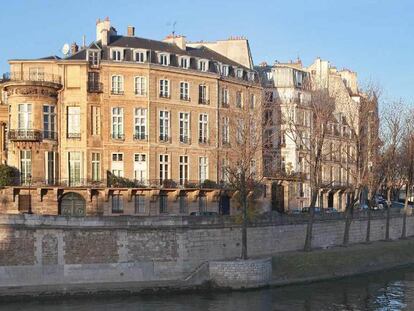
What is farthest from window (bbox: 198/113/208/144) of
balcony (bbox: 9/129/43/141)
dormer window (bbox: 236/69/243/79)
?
balcony (bbox: 9/129/43/141)

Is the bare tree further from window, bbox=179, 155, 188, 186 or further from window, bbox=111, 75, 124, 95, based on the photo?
window, bbox=111, 75, 124, 95

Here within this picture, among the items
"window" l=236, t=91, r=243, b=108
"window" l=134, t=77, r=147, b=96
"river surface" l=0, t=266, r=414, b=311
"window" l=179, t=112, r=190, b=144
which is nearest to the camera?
"river surface" l=0, t=266, r=414, b=311

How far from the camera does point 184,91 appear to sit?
6400 centimetres

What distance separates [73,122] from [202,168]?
1266 cm

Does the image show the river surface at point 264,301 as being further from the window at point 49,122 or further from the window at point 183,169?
the window at point 49,122

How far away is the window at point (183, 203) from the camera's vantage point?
203 ft

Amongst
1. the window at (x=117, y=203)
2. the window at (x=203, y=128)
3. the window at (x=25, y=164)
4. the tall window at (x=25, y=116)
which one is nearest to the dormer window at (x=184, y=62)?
the window at (x=203, y=128)

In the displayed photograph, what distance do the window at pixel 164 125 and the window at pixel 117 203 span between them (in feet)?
21.7

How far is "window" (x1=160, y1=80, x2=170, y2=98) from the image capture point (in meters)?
62.3

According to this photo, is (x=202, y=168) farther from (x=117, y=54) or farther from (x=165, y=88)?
(x=117, y=54)

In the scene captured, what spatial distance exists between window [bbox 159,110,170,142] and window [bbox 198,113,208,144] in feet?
12.1

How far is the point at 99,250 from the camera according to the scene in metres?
43.2

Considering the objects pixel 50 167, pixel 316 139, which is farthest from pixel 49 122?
pixel 316 139

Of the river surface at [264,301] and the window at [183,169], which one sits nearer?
the river surface at [264,301]
